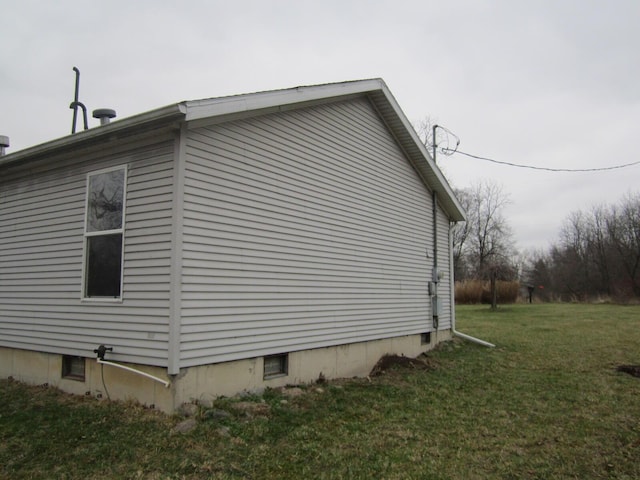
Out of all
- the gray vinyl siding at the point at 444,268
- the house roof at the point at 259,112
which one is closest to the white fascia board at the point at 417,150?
the house roof at the point at 259,112

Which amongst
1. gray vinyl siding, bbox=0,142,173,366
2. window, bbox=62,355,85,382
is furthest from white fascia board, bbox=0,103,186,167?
window, bbox=62,355,85,382

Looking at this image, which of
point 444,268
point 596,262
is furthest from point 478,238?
point 444,268

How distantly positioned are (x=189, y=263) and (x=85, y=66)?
9.73m

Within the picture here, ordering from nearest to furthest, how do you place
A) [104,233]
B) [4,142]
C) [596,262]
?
[104,233]
[4,142]
[596,262]

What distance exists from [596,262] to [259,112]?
159ft

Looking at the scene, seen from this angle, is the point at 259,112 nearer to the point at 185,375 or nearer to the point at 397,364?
the point at 185,375

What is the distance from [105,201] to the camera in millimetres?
6453

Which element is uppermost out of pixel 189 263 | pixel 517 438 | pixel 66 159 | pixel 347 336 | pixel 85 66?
pixel 85 66

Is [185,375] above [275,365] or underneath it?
above

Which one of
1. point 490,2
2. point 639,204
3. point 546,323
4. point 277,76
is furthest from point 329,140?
point 639,204

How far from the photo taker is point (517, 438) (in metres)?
5.62

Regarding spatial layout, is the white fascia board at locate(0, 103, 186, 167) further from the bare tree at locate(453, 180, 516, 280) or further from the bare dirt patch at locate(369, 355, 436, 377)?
the bare tree at locate(453, 180, 516, 280)

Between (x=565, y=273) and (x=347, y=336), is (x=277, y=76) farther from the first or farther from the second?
(x=565, y=273)

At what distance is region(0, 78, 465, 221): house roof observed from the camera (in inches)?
217
